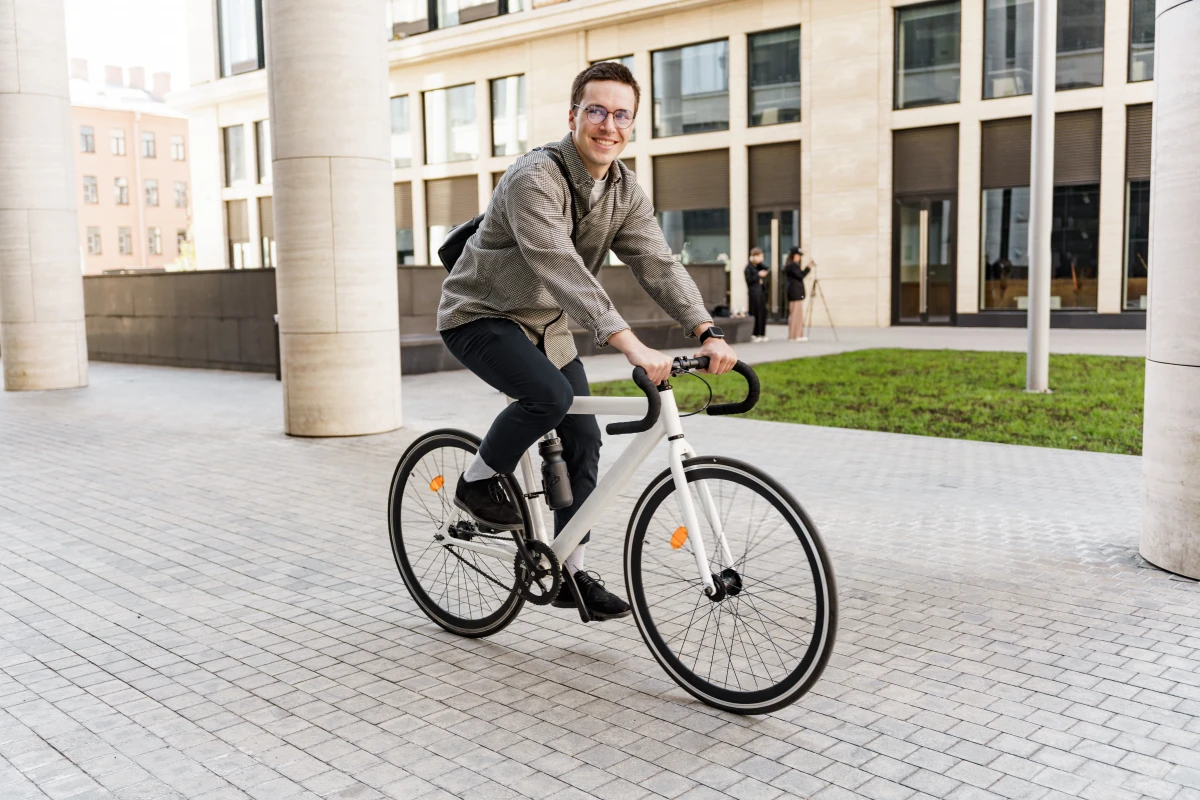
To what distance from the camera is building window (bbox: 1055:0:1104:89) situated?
2486cm

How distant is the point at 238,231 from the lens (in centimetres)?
4409

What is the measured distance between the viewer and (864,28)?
Answer: 2758 cm

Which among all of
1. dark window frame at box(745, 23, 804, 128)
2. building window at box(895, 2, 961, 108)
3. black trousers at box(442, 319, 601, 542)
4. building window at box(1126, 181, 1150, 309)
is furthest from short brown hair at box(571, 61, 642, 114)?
dark window frame at box(745, 23, 804, 128)

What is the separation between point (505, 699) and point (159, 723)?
1.12 meters

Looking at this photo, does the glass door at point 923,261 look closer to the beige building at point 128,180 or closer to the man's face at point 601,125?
the man's face at point 601,125

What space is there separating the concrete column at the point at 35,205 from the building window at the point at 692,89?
18.6 metres

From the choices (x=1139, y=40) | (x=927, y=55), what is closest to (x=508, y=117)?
(x=927, y=55)

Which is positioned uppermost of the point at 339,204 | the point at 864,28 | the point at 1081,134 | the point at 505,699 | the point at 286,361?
the point at 864,28

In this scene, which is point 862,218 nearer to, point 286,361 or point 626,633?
point 286,361

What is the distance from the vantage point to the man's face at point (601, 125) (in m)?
3.77

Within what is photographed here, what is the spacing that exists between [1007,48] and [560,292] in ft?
84.2

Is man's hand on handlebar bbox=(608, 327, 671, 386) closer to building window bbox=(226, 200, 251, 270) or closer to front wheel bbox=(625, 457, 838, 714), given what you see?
front wheel bbox=(625, 457, 838, 714)

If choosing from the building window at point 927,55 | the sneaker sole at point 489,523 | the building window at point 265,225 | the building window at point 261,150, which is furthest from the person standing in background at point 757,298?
the building window at point 261,150

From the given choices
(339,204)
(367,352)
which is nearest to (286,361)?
(367,352)
